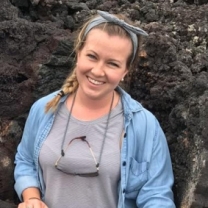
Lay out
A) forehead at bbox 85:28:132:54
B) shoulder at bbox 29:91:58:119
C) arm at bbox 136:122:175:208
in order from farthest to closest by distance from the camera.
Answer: shoulder at bbox 29:91:58:119
arm at bbox 136:122:175:208
forehead at bbox 85:28:132:54

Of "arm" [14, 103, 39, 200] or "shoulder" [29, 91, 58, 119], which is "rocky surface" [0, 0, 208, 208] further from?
"shoulder" [29, 91, 58, 119]

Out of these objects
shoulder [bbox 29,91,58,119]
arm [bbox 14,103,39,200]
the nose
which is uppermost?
the nose

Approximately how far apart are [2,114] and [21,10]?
3.46ft

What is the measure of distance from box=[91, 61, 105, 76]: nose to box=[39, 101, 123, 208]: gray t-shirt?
0.29 metres

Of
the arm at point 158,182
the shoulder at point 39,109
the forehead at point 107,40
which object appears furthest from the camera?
the shoulder at point 39,109

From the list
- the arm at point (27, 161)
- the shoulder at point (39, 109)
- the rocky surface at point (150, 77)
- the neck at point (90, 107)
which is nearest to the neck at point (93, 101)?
the neck at point (90, 107)

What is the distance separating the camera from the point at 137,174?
8.84 ft

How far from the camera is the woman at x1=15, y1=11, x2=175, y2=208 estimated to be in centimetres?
260

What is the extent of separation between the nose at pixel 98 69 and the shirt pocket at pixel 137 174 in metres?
0.50

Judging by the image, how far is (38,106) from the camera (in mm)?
2840

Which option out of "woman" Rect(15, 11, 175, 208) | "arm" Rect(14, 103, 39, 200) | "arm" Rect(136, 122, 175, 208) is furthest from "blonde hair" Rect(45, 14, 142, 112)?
"arm" Rect(136, 122, 175, 208)

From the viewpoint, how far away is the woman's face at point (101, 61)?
8.25ft

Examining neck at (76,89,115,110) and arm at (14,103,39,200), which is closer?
neck at (76,89,115,110)

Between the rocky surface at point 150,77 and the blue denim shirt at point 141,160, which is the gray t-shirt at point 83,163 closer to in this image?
the blue denim shirt at point 141,160
